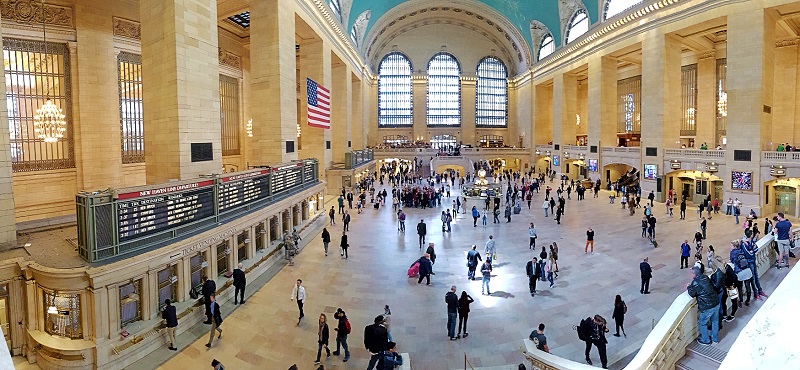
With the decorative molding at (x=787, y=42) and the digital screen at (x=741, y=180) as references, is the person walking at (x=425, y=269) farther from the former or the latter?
the decorative molding at (x=787, y=42)

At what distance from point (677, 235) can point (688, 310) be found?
35.2 feet

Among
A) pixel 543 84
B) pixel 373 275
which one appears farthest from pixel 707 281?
pixel 543 84

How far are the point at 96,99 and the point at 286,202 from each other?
7.32 metres

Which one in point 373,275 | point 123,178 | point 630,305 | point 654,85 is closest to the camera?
point 630,305

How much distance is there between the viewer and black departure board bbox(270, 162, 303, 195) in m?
12.7

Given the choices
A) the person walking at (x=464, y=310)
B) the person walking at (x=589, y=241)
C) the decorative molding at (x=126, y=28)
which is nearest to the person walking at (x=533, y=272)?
the person walking at (x=464, y=310)

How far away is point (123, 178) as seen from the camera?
48.3 feet

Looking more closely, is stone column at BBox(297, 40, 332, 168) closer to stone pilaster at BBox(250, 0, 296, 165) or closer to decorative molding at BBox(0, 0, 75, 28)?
stone pilaster at BBox(250, 0, 296, 165)

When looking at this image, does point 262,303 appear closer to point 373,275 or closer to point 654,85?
point 373,275

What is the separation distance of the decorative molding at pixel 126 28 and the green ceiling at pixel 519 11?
57.6 ft

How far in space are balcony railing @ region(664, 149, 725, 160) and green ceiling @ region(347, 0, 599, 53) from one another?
40.4 feet

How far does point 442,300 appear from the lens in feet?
31.3

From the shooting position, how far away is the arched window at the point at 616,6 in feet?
84.8

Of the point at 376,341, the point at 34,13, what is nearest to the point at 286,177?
the point at 376,341
